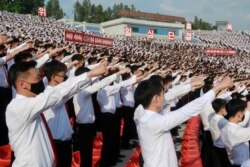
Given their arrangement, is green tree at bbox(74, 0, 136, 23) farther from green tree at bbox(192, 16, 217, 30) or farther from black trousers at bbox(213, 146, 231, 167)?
black trousers at bbox(213, 146, 231, 167)

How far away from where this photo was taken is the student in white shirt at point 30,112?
3020 mm

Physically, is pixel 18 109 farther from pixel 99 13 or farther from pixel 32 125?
pixel 99 13

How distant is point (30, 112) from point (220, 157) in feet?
9.92

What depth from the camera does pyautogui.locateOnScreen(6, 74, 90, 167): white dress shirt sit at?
301cm

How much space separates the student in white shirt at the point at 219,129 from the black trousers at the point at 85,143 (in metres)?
1.76

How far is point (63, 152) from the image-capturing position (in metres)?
4.41

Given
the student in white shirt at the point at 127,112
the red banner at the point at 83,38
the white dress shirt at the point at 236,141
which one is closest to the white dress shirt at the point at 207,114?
the white dress shirt at the point at 236,141

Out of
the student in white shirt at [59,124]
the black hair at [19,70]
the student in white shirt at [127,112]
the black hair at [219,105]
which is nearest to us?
the black hair at [19,70]

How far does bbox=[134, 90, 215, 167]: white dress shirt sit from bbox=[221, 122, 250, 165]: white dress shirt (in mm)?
1104

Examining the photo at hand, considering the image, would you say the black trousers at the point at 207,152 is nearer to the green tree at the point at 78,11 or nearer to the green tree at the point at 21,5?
the green tree at the point at 21,5

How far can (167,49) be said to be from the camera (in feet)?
118

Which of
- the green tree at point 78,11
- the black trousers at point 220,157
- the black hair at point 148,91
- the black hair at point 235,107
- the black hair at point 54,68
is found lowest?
the black trousers at point 220,157

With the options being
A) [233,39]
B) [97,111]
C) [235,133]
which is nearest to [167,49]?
[233,39]

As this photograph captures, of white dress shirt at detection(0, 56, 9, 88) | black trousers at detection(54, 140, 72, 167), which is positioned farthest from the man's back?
white dress shirt at detection(0, 56, 9, 88)
